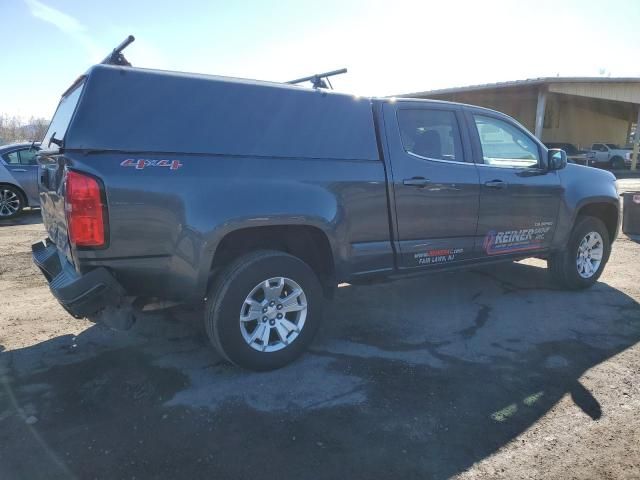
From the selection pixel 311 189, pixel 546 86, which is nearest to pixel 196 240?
pixel 311 189

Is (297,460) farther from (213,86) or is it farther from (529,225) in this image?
(529,225)

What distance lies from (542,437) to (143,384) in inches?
99.3

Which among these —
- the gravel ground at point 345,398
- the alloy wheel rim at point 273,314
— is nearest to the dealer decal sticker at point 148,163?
the alloy wheel rim at point 273,314

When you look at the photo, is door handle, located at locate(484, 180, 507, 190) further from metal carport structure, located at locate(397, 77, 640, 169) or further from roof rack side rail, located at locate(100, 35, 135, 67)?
metal carport structure, located at locate(397, 77, 640, 169)

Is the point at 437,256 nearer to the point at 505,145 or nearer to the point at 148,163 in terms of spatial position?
the point at 505,145

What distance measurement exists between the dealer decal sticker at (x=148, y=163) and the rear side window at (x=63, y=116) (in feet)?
1.68

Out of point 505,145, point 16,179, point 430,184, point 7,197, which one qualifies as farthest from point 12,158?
point 505,145

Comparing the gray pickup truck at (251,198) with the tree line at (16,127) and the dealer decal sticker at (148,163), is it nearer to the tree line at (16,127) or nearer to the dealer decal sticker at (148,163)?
the dealer decal sticker at (148,163)

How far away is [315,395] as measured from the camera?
3.20m

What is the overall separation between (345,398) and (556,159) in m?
3.50

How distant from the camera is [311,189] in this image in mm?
3459

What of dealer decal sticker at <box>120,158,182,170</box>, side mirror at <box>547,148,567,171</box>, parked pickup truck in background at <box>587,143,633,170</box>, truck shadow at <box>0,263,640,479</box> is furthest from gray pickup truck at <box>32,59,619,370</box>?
parked pickup truck in background at <box>587,143,633,170</box>

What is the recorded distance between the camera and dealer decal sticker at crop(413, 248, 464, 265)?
4197mm

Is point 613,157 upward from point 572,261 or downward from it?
downward
